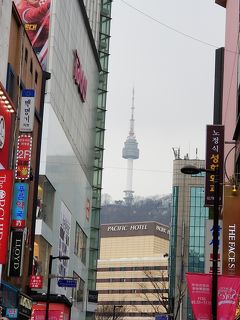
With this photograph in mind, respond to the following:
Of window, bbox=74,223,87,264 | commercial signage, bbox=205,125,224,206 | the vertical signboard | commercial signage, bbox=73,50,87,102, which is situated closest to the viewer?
the vertical signboard

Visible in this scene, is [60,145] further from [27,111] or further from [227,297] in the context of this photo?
[227,297]

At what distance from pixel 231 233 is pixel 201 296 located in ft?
41.2

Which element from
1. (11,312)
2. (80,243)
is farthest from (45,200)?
(11,312)

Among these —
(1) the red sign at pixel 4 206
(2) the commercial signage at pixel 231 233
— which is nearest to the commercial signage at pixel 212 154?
(2) the commercial signage at pixel 231 233

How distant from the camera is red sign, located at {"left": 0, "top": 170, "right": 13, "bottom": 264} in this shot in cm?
2945

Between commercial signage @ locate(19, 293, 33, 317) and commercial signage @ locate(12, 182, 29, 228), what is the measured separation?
8455 mm

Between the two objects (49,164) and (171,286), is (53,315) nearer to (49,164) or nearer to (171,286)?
(49,164)

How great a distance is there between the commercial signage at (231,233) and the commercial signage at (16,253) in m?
14.9

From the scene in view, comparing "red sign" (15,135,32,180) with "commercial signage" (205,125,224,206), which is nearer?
"commercial signage" (205,125,224,206)

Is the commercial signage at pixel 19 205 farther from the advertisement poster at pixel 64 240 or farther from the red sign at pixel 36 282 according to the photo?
the advertisement poster at pixel 64 240

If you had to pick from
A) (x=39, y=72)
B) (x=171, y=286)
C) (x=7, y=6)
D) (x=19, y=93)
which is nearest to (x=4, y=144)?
(x=7, y=6)

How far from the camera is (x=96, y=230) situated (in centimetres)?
11338

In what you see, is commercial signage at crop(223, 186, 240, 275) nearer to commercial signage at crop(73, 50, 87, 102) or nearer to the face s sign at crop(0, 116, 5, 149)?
the face s sign at crop(0, 116, 5, 149)

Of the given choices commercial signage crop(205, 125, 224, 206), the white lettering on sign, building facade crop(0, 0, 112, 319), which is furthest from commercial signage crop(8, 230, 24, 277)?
the white lettering on sign
